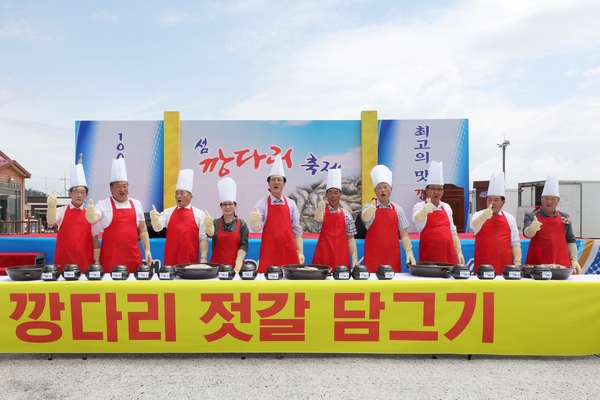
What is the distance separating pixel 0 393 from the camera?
225cm

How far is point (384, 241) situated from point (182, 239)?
5.93 feet

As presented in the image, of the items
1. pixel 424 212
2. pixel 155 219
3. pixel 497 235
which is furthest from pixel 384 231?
pixel 155 219

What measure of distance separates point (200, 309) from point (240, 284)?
1.02ft

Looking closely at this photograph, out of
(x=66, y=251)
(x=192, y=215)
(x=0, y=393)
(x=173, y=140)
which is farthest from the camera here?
(x=173, y=140)

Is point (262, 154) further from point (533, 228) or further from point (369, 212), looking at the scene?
point (533, 228)

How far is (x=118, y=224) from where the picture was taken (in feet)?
11.0

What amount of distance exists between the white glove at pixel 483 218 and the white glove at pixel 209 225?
7.65ft

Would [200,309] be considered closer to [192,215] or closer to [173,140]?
[192,215]

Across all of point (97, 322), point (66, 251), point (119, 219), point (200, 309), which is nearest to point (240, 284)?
point (200, 309)

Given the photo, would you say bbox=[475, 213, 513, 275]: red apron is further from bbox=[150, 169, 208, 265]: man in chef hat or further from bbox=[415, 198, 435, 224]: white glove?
bbox=[150, 169, 208, 265]: man in chef hat

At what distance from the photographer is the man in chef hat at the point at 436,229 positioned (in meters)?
3.57

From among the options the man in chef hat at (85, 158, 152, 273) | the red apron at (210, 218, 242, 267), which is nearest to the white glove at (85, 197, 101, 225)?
the man in chef hat at (85, 158, 152, 273)

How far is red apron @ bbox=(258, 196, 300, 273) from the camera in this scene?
3535 millimetres

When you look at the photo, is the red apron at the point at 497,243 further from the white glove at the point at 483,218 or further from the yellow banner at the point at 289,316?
the yellow banner at the point at 289,316
